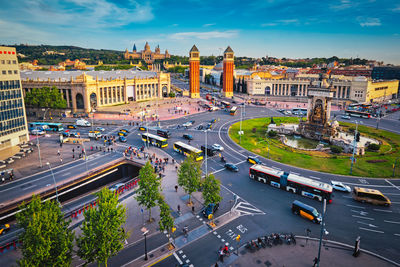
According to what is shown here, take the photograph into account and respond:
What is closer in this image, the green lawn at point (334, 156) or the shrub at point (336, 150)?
the green lawn at point (334, 156)

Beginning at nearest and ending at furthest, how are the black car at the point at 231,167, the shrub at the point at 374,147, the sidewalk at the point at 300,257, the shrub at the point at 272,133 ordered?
the sidewalk at the point at 300,257
the black car at the point at 231,167
the shrub at the point at 374,147
the shrub at the point at 272,133

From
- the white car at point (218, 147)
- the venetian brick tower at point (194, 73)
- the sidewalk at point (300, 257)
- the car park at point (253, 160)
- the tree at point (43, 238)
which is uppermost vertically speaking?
the venetian brick tower at point (194, 73)

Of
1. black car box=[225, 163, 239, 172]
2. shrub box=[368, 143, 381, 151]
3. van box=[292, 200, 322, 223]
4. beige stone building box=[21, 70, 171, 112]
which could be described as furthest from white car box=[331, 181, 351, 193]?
beige stone building box=[21, 70, 171, 112]

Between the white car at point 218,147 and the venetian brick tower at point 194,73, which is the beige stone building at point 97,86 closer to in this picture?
the venetian brick tower at point 194,73

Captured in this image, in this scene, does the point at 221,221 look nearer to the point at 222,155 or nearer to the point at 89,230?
the point at 89,230

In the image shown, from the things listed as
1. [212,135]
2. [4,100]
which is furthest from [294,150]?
[4,100]

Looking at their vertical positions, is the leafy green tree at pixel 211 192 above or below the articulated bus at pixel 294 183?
above

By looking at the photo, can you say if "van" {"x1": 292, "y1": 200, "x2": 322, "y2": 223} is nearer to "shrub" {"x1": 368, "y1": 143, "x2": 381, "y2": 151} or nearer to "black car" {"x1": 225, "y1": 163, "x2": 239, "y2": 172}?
"black car" {"x1": 225, "y1": 163, "x2": 239, "y2": 172}

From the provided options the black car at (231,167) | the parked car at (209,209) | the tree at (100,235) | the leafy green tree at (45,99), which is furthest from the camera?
the leafy green tree at (45,99)

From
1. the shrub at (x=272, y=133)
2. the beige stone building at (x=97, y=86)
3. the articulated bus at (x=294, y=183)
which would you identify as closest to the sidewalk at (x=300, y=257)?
the articulated bus at (x=294, y=183)
